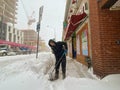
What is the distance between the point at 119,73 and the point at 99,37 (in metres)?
1.47

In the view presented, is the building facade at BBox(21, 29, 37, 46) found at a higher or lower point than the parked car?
higher

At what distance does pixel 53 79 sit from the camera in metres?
6.07

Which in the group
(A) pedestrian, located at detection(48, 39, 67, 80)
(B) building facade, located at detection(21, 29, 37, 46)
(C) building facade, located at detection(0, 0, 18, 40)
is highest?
(C) building facade, located at detection(0, 0, 18, 40)

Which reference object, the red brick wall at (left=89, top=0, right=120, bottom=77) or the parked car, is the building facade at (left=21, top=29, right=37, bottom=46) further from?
the red brick wall at (left=89, top=0, right=120, bottom=77)

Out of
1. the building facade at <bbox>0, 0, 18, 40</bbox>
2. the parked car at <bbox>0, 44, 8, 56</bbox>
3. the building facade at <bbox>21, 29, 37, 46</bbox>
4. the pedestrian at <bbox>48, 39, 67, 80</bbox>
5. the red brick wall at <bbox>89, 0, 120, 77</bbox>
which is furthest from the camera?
the building facade at <bbox>21, 29, 37, 46</bbox>

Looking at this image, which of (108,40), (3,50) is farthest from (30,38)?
(108,40)

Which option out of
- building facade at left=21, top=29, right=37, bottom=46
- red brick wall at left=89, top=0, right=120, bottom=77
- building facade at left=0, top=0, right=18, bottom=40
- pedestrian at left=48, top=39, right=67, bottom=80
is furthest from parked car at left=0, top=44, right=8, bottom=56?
building facade at left=21, top=29, right=37, bottom=46

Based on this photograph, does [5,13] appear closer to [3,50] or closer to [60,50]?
[3,50]

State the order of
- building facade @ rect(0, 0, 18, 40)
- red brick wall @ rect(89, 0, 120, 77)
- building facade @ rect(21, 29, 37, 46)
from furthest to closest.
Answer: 1. building facade @ rect(21, 29, 37, 46)
2. building facade @ rect(0, 0, 18, 40)
3. red brick wall @ rect(89, 0, 120, 77)

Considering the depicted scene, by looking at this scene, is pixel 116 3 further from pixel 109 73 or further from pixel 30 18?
pixel 30 18

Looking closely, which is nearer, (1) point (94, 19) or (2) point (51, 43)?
(2) point (51, 43)

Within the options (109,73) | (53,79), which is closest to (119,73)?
(109,73)

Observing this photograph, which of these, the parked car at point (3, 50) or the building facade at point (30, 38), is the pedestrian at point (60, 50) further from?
the building facade at point (30, 38)

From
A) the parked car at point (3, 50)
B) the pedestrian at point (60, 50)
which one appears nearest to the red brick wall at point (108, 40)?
the pedestrian at point (60, 50)
